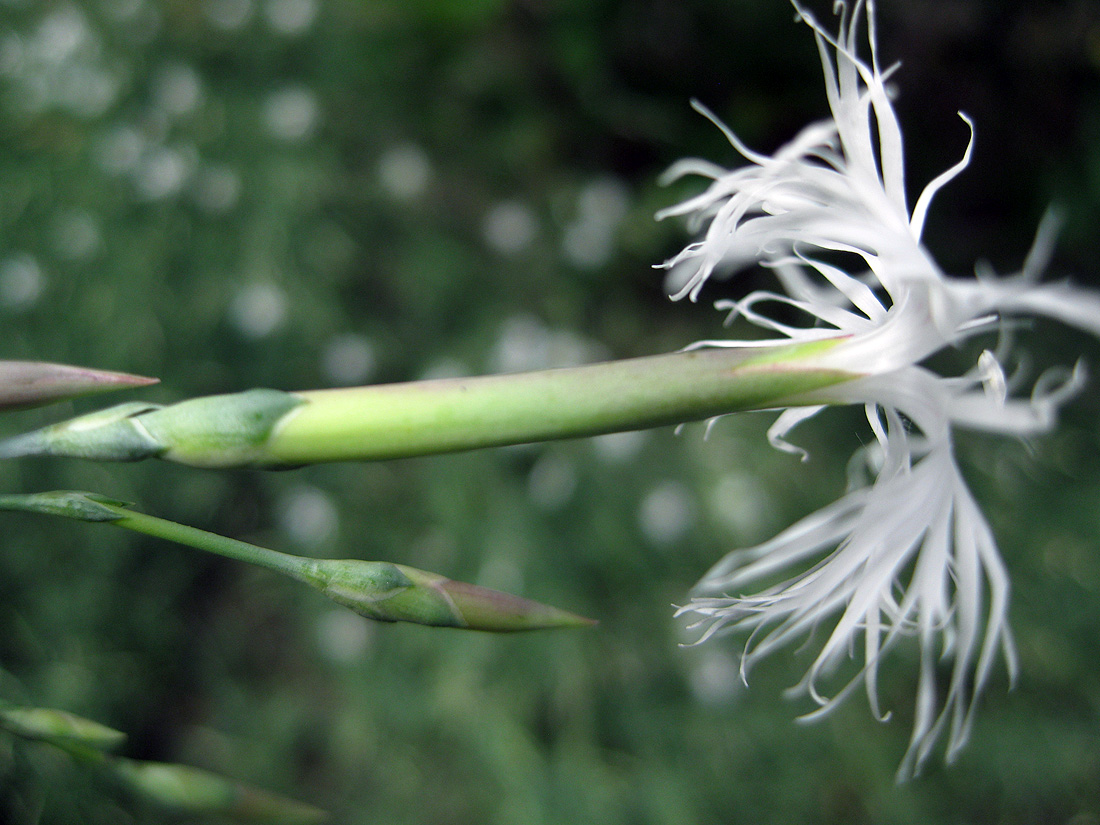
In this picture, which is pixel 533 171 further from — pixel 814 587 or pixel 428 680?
pixel 814 587

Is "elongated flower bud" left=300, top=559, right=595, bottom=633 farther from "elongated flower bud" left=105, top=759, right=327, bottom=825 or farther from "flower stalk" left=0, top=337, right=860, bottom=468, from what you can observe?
"elongated flower bud" left=105, top=759, right=327, bottom=825

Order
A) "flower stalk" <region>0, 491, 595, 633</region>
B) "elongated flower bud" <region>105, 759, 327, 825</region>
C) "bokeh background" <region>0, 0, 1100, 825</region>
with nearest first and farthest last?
"flower stalk" <region>0, 491, 595, 633</region>
"elongated flower bud" <region>105, 759, 327, 825</region>
"bokeh background" <region>0, 0, 1100, 825</region>

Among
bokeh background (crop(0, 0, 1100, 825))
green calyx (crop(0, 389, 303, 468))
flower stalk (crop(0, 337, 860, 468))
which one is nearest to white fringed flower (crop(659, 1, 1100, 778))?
flower stalk (crop(0, 337, 860, 468))

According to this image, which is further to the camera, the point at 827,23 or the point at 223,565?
the point at 223,565

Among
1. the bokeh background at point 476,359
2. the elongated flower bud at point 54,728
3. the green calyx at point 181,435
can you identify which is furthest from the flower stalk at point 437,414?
the bokeh background at point 476,359

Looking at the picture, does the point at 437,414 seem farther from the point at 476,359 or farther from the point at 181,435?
the point at 476,359

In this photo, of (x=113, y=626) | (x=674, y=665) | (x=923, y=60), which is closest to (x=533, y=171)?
(x=923, y=60)

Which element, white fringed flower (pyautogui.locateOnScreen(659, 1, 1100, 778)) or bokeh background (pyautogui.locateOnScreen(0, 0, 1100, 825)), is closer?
white fringed flower (pyautogui.locateOnScreen(659, 1, 1100, 778))
